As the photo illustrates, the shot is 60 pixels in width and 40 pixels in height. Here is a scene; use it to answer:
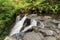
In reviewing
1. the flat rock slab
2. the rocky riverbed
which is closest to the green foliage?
the rocky riverbed

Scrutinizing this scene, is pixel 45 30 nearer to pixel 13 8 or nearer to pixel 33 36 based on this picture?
pixel 33 36

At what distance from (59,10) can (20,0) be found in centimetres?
161

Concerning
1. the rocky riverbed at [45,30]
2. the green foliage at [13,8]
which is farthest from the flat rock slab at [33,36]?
the green foliage at [13,8]

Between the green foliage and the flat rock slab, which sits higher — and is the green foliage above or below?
above

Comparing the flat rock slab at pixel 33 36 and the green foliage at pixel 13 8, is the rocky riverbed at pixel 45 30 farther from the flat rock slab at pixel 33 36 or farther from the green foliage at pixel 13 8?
the green foliage at pixel 13 8

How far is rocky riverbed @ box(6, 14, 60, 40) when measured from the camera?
579 centimetres

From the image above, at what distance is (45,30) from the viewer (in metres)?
6.09

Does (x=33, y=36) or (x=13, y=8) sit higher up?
(x=13, y=8)

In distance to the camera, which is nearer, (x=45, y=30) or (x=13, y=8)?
(x=45, y=30)

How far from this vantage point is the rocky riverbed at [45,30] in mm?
5785

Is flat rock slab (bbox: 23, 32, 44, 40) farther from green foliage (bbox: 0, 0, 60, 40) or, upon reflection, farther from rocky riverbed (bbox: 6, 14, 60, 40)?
green foliage (bbox: 0, 0, 60, 40)

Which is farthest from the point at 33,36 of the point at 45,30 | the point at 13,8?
the point at 13,8

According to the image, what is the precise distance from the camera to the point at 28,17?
23.6 ft

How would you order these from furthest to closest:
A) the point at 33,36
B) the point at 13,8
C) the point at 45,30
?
the point at 13,8 → the point at 45,30 → the point at 33,36
